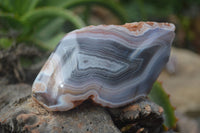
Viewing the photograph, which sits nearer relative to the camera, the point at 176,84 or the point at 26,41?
the point at 26,41

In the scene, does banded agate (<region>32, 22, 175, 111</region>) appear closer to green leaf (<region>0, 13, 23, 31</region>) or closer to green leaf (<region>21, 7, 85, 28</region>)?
green leaf (<region>21, 7, 85, 28</region>)

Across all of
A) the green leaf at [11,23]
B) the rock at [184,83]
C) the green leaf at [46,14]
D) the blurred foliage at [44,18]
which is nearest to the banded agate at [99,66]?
the blurred foliage at [44,18]

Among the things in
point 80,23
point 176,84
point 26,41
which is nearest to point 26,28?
point 26,41

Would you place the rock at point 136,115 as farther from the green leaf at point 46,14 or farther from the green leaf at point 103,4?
the green leaf at point 103,4

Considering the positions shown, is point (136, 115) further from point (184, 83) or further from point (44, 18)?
point (184, 83)

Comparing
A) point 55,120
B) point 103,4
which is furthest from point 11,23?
point 55,120

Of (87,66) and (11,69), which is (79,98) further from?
(11,69)

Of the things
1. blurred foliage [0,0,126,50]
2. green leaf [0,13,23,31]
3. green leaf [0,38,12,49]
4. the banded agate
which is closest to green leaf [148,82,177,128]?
the banded agate
